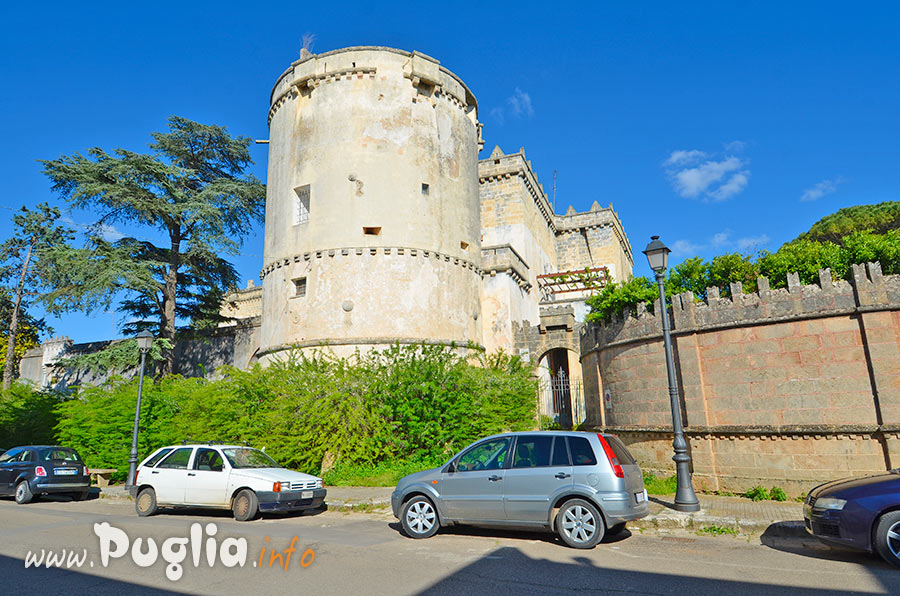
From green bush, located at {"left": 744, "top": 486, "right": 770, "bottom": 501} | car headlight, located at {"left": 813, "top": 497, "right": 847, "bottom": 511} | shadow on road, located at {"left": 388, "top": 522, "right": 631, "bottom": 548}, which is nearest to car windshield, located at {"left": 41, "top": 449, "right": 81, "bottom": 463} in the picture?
shadow on road, located at {"left": 388, "top": 522, "right": 631, "bottom": 548}

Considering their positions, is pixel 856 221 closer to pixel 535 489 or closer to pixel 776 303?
pixel 776 303

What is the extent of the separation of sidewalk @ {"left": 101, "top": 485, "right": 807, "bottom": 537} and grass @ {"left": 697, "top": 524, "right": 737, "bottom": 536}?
0.03 meters

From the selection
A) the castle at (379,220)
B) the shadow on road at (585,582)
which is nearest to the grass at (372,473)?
the castle at (379,220)

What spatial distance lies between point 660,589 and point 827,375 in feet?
23.9

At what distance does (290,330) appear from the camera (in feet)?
66.7

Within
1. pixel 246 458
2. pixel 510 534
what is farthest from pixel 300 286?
pixel 510 534

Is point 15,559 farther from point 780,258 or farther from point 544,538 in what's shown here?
point 780,258

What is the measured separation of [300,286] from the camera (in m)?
20.9

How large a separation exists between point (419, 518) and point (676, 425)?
4858 mm

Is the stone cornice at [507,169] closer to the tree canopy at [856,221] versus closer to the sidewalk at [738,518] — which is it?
the tree canopy at [856,221]

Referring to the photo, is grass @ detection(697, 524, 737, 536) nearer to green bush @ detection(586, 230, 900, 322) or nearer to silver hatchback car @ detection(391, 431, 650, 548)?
silver hatchback car @ detection(391, 431, 650, 548)

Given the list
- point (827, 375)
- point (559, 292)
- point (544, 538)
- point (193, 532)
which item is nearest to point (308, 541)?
point (193, 532)

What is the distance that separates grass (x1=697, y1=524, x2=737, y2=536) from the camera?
27.3 ft

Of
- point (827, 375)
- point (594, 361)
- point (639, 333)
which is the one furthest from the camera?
point (594, 361)
